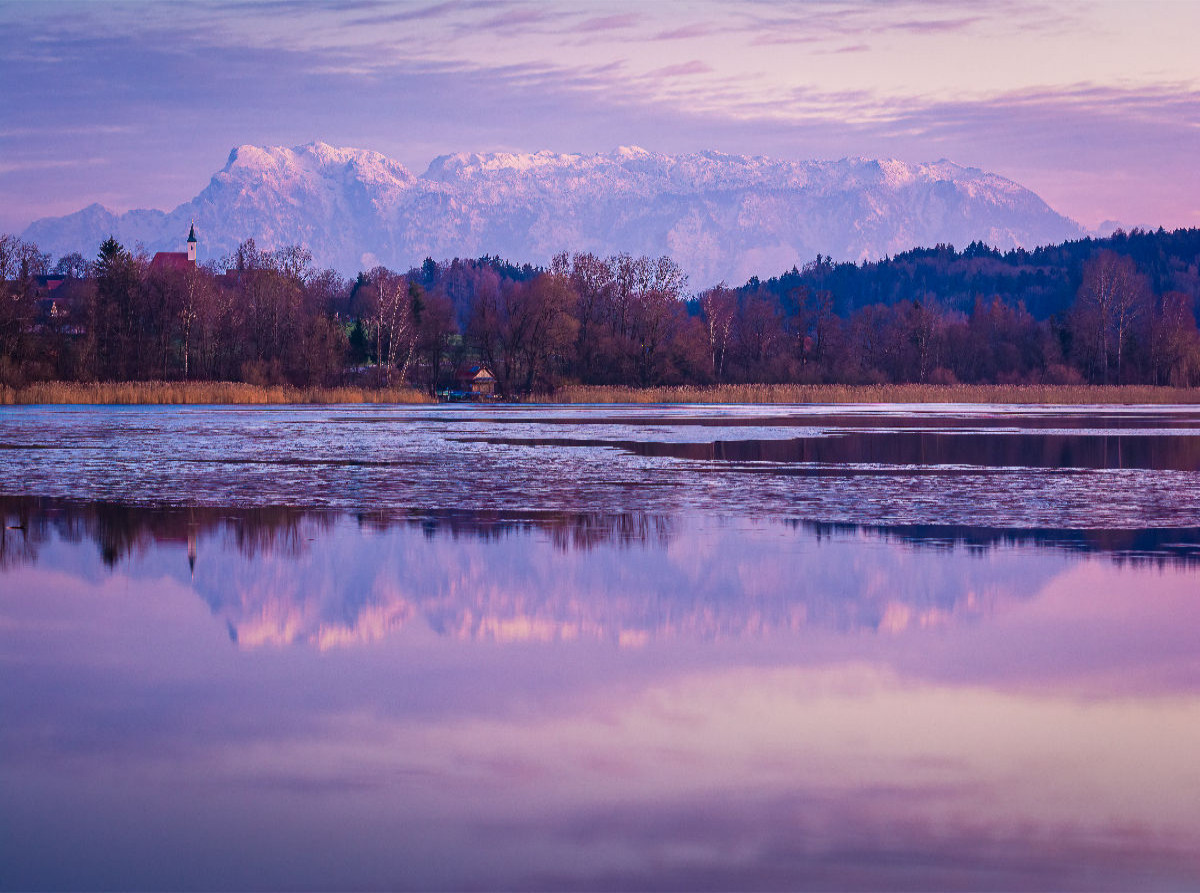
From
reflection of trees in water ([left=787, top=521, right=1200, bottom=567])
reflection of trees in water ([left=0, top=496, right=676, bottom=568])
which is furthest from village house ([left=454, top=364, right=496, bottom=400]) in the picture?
reflection of trees in water ([left=787, top=521, right=1200, bottom=567])

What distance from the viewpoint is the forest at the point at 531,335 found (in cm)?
7088

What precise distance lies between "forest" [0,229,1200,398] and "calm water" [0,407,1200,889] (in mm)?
50732

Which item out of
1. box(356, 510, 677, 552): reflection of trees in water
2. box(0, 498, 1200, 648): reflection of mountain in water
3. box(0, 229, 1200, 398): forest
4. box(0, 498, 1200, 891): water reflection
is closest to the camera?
box(0, 498, 1200, 891): water reflection

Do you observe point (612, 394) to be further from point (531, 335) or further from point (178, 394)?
point (178, 394)

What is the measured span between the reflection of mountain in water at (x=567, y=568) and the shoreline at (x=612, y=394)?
4588 centimetres

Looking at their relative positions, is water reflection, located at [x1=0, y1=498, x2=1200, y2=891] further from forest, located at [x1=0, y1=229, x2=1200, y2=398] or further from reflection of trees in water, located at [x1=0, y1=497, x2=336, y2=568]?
forest, located at [x1=0, y1=229, x2=1200, y2=398]

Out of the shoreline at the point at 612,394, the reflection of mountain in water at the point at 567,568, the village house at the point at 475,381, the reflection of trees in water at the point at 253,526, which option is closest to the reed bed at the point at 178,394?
the shoreline at the point at 612,394

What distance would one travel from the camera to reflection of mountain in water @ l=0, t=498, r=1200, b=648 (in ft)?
33.1

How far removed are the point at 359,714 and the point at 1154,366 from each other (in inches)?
3930

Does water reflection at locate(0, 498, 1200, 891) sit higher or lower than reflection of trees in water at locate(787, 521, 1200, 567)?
lower

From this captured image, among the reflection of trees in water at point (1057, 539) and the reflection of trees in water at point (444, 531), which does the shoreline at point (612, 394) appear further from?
the reflection of trees in water at point (1057, 539)

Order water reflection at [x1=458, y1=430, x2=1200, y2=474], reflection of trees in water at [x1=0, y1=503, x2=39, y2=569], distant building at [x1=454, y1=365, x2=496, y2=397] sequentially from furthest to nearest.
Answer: distant building at [x1=454, y1=365, x2=496, y2=397] < water reflection at [x1=458, y1=430, x2=1200, y2=474] < reflection of trees in water at [x1=0, y1=503, x2=39, y2=569]

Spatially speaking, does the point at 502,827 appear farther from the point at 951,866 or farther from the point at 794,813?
the point at 951,866

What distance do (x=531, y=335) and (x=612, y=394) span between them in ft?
25.7
